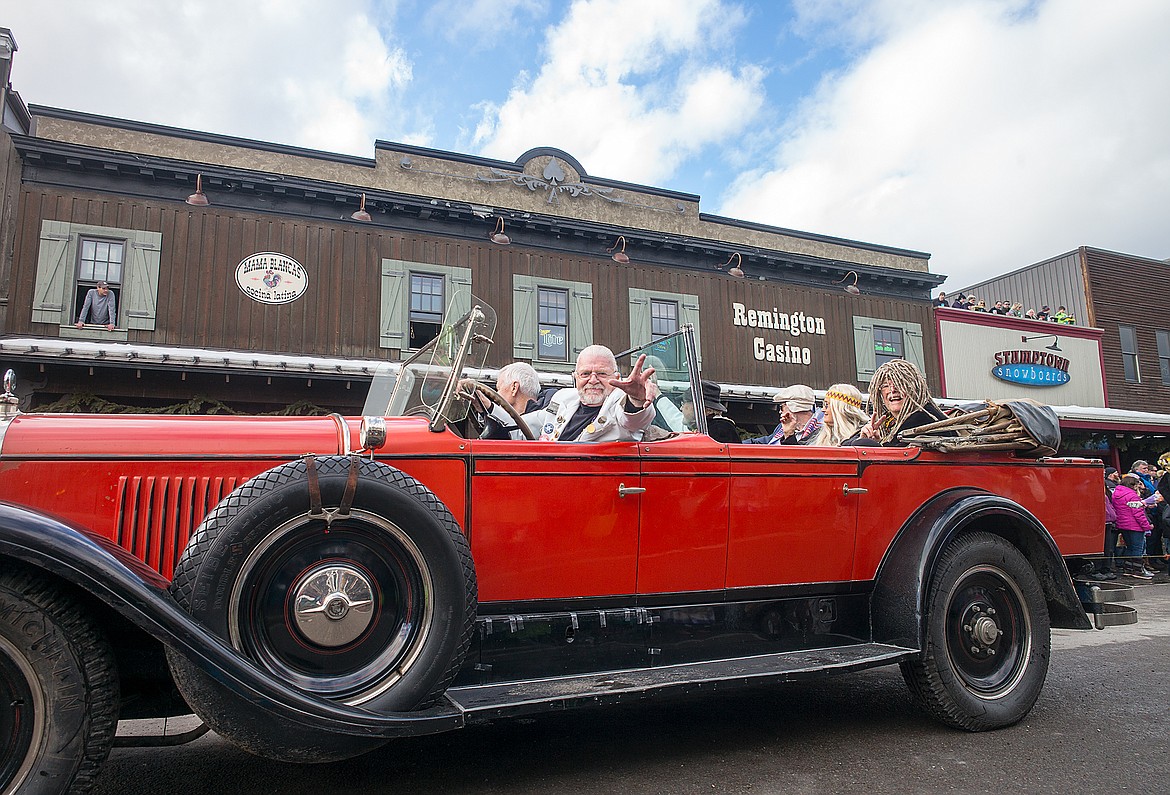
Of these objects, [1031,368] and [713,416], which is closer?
[713,416]

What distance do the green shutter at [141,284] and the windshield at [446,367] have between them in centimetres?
933

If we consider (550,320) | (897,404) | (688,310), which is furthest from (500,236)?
(897,404)

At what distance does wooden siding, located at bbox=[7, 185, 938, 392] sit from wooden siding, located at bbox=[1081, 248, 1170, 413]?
37.6 feet

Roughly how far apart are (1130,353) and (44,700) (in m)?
25.0

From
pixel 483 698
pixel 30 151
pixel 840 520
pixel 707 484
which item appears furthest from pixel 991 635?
pixel 30 151

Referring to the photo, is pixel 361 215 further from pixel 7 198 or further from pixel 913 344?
pixel 913 344

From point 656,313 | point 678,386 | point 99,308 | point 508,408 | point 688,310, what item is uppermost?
point 688,310

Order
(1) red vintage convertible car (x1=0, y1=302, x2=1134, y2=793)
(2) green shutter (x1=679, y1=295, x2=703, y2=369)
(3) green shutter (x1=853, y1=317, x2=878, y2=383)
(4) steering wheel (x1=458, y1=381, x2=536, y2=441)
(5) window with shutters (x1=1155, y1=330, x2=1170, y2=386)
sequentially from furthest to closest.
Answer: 1. (5) window with shutters (x1=1155, y1=330, x2=1170, y2=386)
2. (3) green shutter (x1=853, y1=317, x2=878, y2=383)
3. (2) green shutter (x1=679, y1=295, x2=703, y2=369)
4. (4) steering wheel (x1=458, y1=381, x2=536, y2=441)
5. (1) red vintage convertible car (x1=0, y1=302, x2=1134, y2=793)

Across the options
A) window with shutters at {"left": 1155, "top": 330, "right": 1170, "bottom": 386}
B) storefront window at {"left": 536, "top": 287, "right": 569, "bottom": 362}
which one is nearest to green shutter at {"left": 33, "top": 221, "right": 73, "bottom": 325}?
storefront window at {"left": 536, "top": 287, "right": 569, "bottom": 362}

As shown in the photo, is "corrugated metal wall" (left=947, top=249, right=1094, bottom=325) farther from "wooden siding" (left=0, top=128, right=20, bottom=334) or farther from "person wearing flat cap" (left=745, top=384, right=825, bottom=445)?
"wooden siding" (left=0, top=128, right=20, bottom=334)

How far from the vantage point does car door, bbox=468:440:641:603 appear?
2861mm

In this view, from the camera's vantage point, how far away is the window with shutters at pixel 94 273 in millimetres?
10766

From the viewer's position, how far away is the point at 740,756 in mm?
3117

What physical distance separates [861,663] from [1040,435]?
172cm
